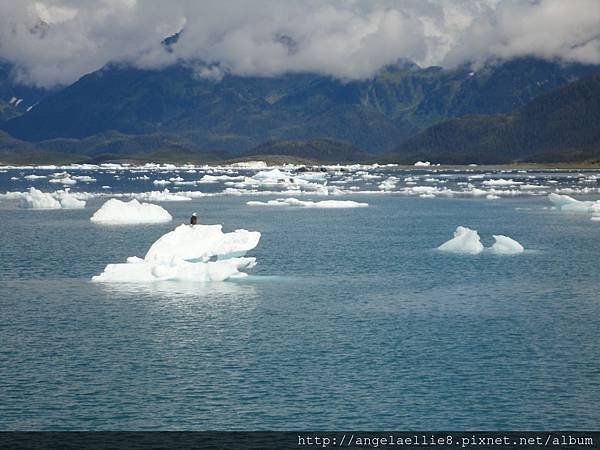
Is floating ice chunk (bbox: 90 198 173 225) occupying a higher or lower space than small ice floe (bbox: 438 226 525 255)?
higher

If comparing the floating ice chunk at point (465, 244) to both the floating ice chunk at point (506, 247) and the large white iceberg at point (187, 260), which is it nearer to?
the floating ice chunk at point (506, 247)

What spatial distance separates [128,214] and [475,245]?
2911 cm

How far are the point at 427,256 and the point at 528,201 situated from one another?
48630 mm

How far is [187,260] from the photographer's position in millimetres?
40812

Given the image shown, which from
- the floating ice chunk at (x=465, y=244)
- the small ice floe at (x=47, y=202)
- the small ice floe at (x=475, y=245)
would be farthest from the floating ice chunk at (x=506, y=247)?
the small ice floe at (x=47, y=202)

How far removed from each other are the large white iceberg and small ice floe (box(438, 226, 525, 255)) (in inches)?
530

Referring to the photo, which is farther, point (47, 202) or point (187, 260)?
point (47, 202)

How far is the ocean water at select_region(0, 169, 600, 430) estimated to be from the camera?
69.5 ft

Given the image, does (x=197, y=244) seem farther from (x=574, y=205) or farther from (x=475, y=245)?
(x=574, y=205)

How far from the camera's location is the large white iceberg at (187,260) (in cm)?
3797

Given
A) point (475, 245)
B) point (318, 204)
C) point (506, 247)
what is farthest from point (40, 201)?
point (506, 247)

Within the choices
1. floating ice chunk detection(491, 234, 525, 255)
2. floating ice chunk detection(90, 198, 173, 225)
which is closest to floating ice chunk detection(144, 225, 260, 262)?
floating ice chunk detection(491, 234, 525, 255)

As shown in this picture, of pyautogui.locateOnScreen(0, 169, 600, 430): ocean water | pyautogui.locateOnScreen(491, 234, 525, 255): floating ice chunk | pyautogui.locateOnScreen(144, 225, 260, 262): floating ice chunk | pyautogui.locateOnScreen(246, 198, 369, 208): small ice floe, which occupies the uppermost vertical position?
pyautogui.locateOnScreen(144, 225, 260, 262): floating ice chunk

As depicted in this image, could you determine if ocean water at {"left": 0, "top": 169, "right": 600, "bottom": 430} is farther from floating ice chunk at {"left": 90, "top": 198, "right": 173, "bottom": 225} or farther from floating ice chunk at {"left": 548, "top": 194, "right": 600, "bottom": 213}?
floating ice chunk at {"left": 548, "top": 194, "right": 600, "bottom": 213}
